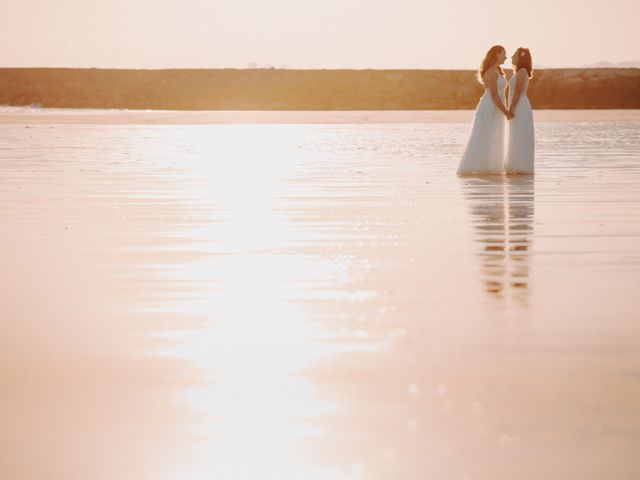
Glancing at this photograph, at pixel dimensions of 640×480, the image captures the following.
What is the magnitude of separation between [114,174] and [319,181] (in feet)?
10.6

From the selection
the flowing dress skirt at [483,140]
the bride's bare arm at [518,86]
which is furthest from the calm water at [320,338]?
the flowing dress skirt at [483,140]

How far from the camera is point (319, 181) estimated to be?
59.9 feet

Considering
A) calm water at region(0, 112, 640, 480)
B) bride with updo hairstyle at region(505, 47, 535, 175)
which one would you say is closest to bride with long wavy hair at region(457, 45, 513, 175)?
bride with updo hairstyle at region(505, 47, 535, 175)

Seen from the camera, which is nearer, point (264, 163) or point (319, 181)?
point (319, 181)

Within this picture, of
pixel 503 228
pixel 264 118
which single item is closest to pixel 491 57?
pixel 503 228

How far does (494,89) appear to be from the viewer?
64.1ft

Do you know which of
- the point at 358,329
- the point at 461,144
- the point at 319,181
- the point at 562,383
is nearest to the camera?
the point at 562,383

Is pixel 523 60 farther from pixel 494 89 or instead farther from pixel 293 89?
pixel 293 89

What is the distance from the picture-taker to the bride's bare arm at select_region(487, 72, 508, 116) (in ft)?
63.9

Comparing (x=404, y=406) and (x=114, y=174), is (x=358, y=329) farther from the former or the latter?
(x=114, y=174)

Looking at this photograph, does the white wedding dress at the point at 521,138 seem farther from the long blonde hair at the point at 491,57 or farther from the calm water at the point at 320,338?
the calm water at the point at 320,338

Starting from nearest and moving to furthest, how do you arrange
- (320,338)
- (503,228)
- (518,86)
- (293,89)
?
(320,338) → (503,228) → (518,86) → (293,89)

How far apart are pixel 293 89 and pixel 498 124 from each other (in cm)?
7696

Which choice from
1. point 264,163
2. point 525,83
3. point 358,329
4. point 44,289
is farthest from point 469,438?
point 264,163
